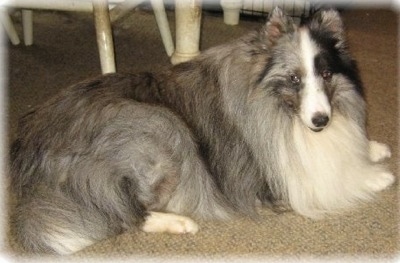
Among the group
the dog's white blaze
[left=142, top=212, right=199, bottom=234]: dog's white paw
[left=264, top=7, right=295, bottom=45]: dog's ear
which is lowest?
[left=142, top=212, right=199, bottom=234]: dog's white paw

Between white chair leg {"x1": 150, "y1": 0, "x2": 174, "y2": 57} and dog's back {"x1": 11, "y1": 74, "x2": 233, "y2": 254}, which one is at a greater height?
white chair leg {"x1": 150, "y1": 0, "x2": 174, "y2": 57}

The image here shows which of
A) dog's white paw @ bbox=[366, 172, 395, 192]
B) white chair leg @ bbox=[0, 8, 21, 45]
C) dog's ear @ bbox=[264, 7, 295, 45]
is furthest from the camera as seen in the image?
white chair leg @ bbox=[0, 8, 21, 45]

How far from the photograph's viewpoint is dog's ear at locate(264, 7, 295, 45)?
66.5 inches

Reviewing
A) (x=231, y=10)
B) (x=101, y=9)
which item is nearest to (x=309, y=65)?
(x=101, y=9)

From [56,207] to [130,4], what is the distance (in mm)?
1166

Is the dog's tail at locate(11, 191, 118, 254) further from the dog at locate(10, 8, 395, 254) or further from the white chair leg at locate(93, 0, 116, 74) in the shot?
the white chair leg at locate(93, 0, 116, 74)

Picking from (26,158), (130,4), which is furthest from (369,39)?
(26,158)

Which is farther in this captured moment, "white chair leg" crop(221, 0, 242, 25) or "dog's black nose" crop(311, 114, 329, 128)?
"white chair leg" crop(221, 0, 242, 25)

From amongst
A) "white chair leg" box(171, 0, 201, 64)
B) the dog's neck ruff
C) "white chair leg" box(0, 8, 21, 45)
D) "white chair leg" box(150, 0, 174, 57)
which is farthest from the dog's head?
"white chair leg" box(0, 8, 21, 45)

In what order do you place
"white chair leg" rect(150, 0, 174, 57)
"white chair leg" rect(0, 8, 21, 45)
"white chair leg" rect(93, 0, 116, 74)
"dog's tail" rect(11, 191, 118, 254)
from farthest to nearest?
1. "white chair leg" rect(0, 8, 21, 45)
2. "white chair leg" rect(150, 0, 174, 57)
3. "white chair leg" rect(93, 0, 116, 74)
4. "dog's tail" rect(11, 191, 118, 254)

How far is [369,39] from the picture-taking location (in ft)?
10.7

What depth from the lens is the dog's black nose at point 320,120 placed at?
5.32 ft

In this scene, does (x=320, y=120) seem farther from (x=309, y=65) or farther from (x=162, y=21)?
(x=162, y=21)

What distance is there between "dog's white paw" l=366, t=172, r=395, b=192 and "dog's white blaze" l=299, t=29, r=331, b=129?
0.42 meters
